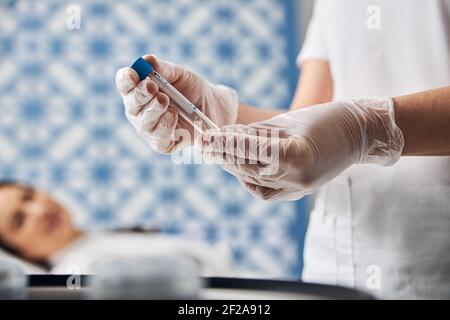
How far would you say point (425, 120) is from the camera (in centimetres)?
60

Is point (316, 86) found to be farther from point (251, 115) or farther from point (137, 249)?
point (137, 249)

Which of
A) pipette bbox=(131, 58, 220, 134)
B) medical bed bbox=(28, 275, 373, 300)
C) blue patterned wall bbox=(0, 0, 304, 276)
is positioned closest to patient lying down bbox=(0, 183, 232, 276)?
blue patterned wall bbox=(0, 0, 304, 276)

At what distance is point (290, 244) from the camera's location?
218 centimetres

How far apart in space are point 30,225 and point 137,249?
0.40m

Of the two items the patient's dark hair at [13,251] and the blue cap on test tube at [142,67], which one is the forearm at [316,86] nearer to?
the blue cap on test tube at [142,67]

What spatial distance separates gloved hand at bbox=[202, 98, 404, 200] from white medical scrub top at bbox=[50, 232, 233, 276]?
1.16 metres

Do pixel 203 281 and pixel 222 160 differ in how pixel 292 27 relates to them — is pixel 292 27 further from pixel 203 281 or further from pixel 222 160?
pixel 203 281

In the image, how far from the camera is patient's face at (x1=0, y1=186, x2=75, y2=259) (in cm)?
178

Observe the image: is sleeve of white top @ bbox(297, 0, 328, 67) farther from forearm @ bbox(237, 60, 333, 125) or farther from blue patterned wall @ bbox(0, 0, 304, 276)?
blue patterned wall @ bbox(0, 0, 304, 276)

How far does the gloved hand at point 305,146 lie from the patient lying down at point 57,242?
1169 mm

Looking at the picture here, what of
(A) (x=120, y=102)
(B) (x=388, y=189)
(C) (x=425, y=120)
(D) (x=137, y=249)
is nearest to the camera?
(C) (x=425, y=120)

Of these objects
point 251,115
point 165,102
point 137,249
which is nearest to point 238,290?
point 165,102

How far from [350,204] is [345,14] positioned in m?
0.28

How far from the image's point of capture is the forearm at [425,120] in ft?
1.94
